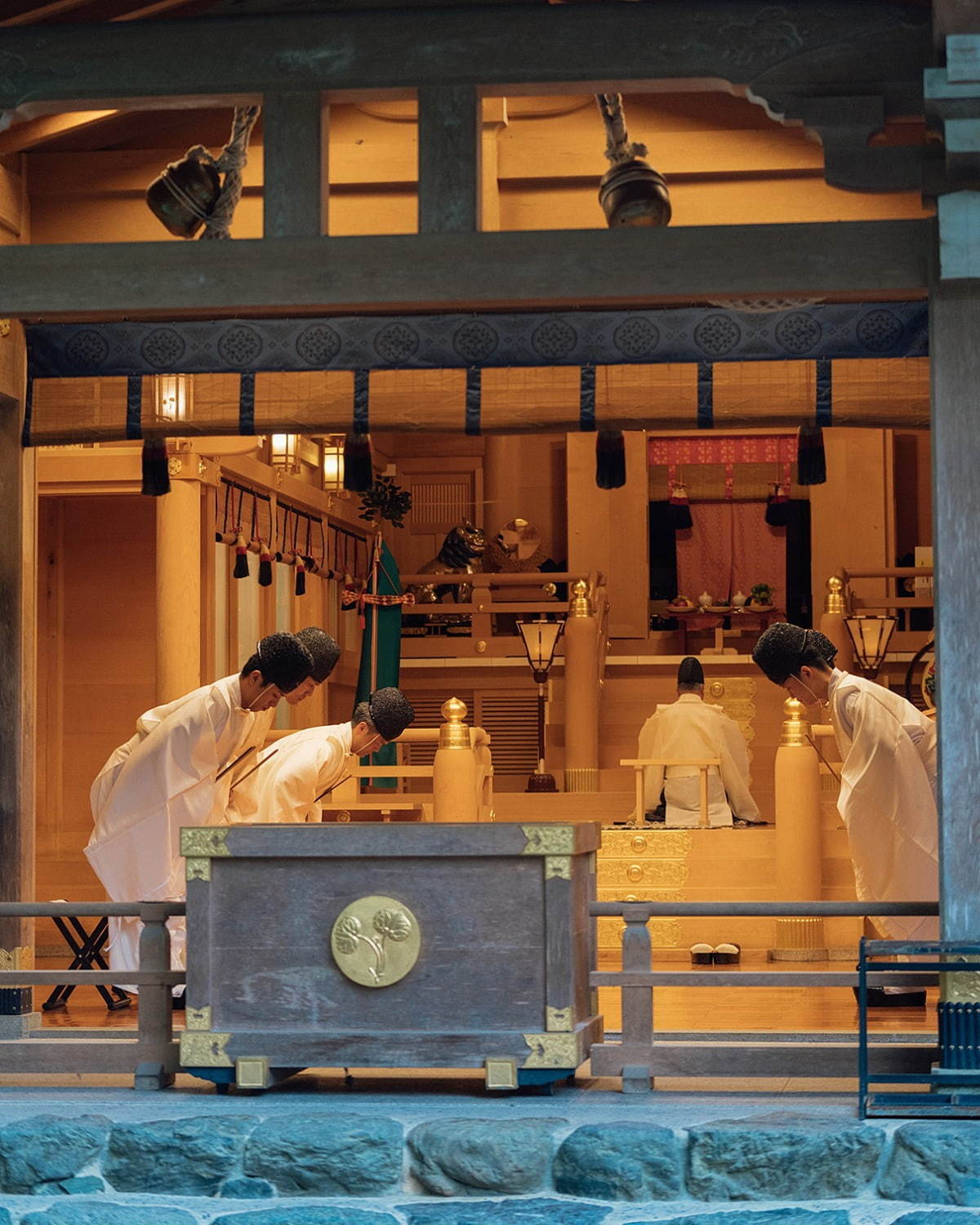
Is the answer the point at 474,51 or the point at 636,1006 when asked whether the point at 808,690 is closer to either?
the point at 636,1006

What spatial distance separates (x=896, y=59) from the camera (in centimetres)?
507

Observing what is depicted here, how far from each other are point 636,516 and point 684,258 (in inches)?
433

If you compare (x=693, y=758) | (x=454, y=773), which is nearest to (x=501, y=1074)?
(x=454, y=773)

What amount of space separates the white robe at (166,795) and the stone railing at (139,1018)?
4.16 ft

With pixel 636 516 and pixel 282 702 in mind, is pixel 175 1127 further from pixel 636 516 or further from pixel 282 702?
pixel 636 516

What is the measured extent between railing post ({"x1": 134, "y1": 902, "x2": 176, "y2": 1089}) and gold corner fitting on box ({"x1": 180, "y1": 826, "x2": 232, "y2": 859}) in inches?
9.1

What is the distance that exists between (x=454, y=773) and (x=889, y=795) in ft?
11.8

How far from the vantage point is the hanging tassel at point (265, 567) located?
10305mm

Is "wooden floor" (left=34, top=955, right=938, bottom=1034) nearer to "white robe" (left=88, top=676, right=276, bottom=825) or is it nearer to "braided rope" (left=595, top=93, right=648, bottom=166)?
"white robe" (left=88, top=676, right=276, bottom=825)

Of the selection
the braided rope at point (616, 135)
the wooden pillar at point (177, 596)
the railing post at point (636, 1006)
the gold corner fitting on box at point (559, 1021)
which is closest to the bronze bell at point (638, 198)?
the braided rope at point (616, 135)

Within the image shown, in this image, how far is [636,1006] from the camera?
16.3 ft

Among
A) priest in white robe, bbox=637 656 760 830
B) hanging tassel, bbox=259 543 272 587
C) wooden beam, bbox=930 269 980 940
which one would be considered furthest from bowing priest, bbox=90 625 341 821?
priest in white robe, bbox=637 656 760 830

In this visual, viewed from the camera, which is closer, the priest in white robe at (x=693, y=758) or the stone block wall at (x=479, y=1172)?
the stone block wall at (x=479, y=1172)

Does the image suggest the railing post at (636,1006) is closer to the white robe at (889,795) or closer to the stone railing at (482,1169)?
the stone railing at (482,1169)
